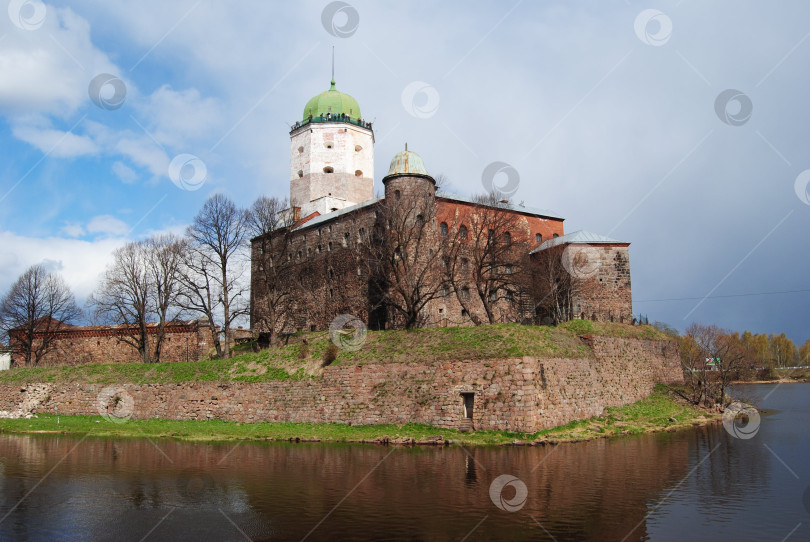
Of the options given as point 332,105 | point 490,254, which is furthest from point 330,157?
point 490,254

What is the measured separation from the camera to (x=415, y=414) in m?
26.7

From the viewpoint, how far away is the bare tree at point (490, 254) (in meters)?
37.6

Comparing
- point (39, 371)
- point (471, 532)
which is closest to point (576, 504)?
point (471, 532)

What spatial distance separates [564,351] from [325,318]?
1919 cm

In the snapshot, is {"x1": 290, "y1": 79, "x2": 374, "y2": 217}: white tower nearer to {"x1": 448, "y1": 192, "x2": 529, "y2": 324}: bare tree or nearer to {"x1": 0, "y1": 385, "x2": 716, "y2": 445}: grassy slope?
{"x1": 448, "y1": 192, "x2": 529, "y2": 324}: bare tree

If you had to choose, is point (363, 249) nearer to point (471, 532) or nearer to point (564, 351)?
point (564, 351)

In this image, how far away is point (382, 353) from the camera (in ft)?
97.1

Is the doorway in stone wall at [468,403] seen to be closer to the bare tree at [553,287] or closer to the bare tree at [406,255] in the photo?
the bare tree at [406,255]

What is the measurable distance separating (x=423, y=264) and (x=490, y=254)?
4.20 m

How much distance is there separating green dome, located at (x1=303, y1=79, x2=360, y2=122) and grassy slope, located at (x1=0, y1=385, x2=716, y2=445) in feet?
112

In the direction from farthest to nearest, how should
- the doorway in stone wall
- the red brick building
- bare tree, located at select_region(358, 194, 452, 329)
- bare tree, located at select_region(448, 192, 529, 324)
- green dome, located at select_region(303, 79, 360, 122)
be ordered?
1. green dome, located at select_region(303, 79, 360, 122)
2. the red brick building
3. bare tree, located at select_region(448, 192, 529, 324)
4. bare tree, located at select_region(358, 194, 452, 329)
5. the doorway in stone wall

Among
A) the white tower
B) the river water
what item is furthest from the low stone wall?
the white tower

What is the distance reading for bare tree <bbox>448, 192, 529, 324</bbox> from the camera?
37625 millimetres

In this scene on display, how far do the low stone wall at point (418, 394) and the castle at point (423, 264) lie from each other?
6.83 meters
